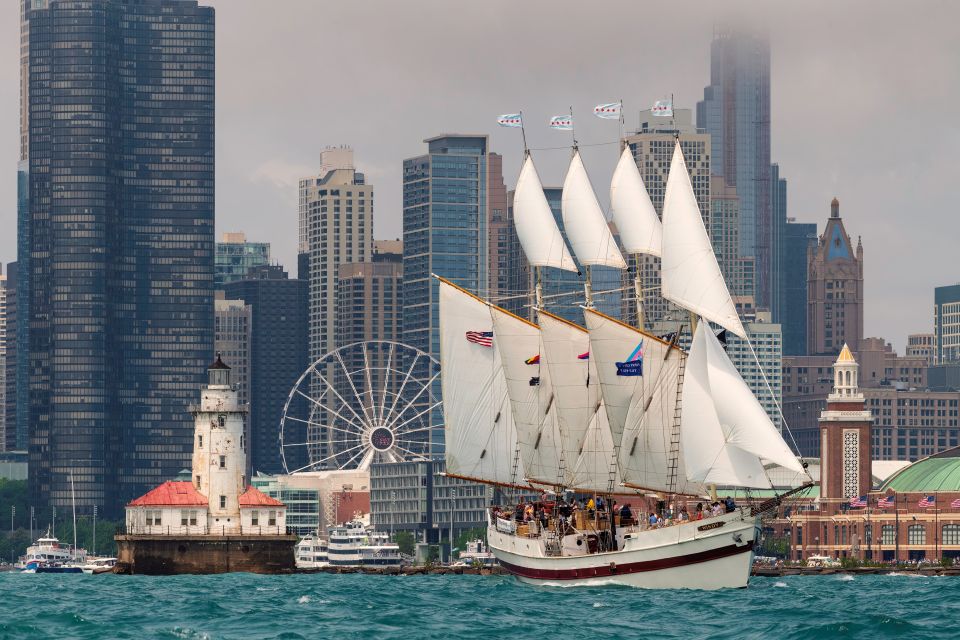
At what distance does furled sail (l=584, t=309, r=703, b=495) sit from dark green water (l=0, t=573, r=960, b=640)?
8.34 m

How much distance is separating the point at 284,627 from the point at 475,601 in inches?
834

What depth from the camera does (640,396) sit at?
11744cm

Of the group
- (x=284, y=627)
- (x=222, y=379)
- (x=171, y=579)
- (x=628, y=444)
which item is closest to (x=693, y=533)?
(x=628, y=444)

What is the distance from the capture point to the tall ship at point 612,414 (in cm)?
11000

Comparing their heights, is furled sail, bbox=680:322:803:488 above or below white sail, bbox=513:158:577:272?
below

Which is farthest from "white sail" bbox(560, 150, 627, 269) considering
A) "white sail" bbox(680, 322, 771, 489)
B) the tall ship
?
"white sail" bbox(680, 322, 771, 489)

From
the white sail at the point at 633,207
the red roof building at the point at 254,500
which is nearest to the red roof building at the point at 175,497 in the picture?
the red roof building at the point at 254,500

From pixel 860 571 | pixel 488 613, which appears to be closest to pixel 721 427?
pixel 488 613

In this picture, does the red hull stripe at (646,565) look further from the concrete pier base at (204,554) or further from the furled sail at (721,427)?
the concrete pier base at (204,554)

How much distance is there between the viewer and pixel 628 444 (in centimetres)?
11881

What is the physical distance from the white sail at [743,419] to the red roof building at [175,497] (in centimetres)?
7689

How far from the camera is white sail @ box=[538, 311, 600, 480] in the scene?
12506 cm

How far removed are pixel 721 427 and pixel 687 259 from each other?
9.41 metres

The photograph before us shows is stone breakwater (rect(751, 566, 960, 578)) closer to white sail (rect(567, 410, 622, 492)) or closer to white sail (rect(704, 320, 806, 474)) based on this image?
white sail (rect(567, 410, 622, 492))
